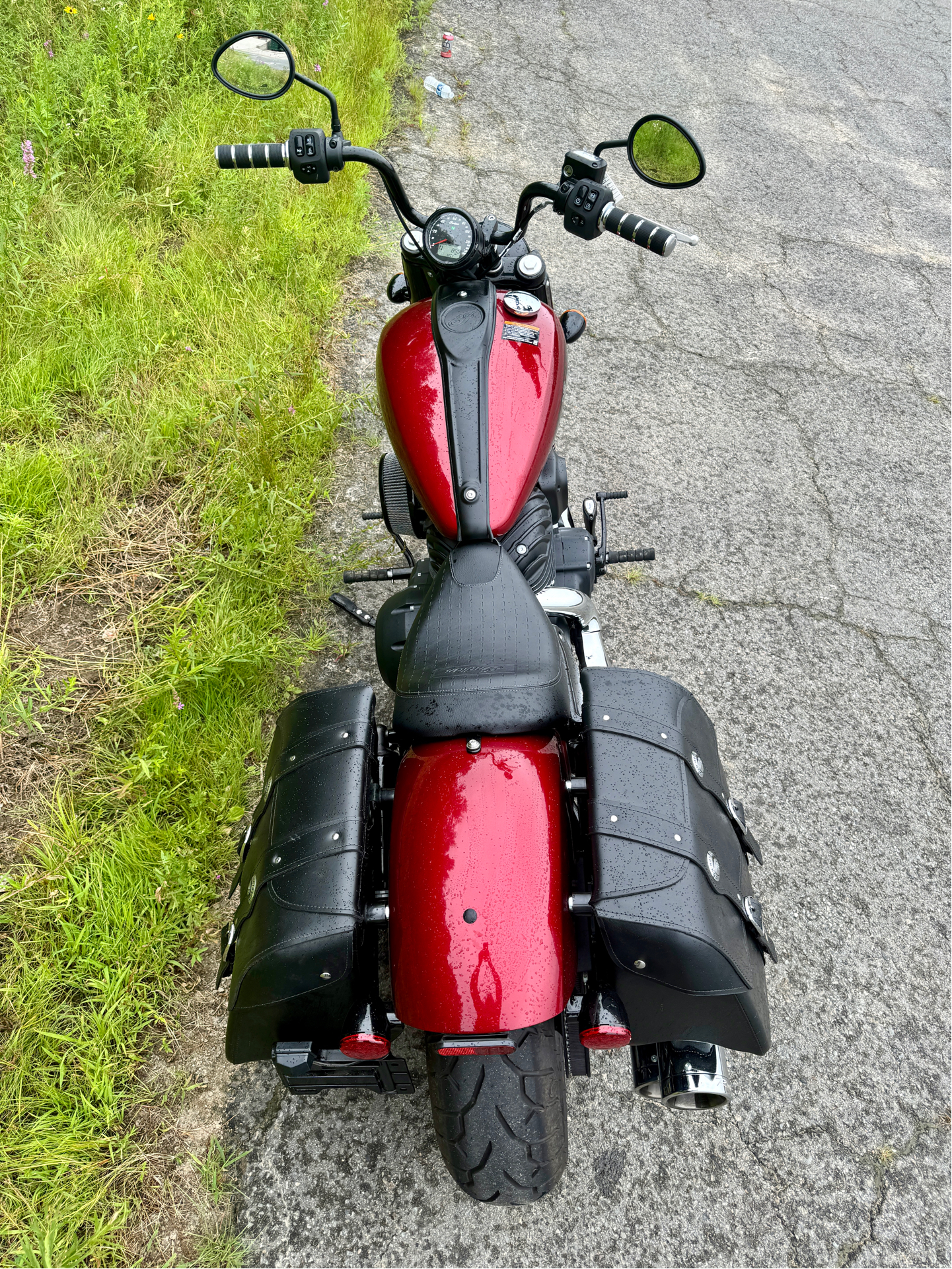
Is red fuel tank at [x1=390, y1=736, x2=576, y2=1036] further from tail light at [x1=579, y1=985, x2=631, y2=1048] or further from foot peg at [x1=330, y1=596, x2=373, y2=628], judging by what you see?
foot peg at [x1=330, y1=596, x2=373, y2=628]

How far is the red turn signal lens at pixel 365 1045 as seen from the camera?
51.4 inches

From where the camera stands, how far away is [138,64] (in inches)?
153

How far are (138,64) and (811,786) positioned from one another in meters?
4.45

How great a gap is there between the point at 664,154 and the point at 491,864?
1.56 meters

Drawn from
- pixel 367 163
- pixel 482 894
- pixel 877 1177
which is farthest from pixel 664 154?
pixel 877 1177

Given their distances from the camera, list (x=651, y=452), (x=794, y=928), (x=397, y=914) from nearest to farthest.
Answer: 1. (x=397, y=914)
2. (x=794, y=928)
3. (x=651, y=452)

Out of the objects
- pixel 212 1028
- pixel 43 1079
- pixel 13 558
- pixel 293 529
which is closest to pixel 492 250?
pixel 293 529

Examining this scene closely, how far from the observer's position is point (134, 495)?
8.98 ft

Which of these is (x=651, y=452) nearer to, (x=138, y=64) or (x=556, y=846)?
(x=556, y=846)

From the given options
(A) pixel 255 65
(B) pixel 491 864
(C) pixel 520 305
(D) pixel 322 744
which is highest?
(A) pixel 255 65

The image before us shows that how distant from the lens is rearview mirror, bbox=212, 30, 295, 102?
185 centimetres

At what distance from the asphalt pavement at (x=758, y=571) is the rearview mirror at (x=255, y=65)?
4.35ft

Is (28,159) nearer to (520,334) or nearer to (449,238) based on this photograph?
(449,238)

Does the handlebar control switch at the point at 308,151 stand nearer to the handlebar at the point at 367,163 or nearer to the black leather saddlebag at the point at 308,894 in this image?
the handlebar at the point at 367,163
